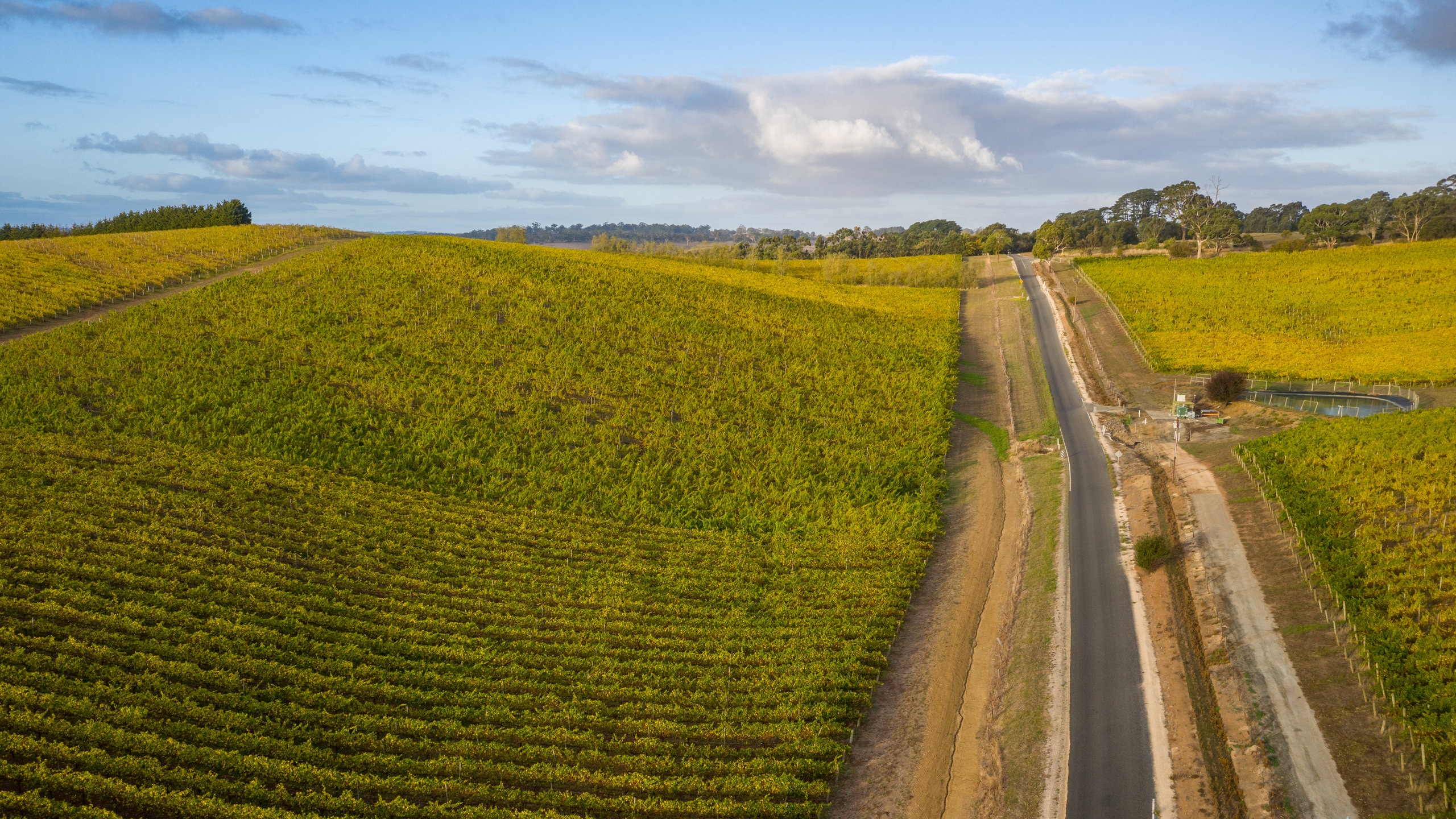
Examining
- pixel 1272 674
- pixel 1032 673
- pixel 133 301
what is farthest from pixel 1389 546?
pixel 133 301

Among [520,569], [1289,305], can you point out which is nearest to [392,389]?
[520,569]

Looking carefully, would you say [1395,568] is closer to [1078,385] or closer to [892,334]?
[1078,385]

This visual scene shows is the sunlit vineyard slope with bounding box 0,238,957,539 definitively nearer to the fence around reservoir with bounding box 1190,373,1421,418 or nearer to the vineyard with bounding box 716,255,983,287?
the fence around reservoir with bounding box 1190,373,1421,418

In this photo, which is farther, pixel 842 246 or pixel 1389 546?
pixel 842 246

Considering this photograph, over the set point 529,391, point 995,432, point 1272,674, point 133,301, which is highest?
point 133,301

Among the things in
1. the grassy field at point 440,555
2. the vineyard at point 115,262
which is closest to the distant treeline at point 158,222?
the vineyard at point 115,262

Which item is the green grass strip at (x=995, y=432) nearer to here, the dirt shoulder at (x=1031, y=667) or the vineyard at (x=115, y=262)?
the dirt shoulder at (x=1031, y=667)

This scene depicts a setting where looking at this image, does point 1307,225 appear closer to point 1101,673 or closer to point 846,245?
point 846,245

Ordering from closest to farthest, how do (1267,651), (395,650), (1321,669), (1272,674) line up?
(1321,669) → (1272,674) → (395,650) → (1267,651)
